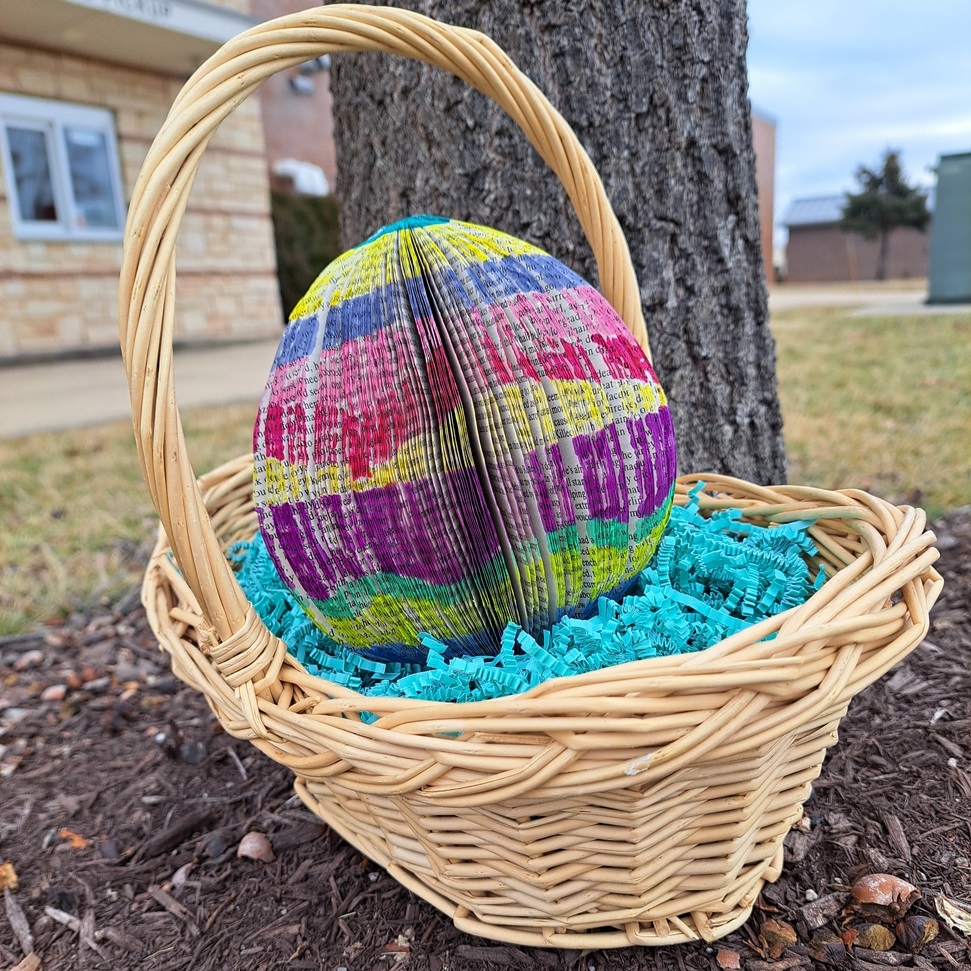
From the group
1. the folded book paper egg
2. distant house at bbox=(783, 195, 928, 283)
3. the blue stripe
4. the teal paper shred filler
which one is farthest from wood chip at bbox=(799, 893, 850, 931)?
distant house at bbox=(783, 195, 928, 283)

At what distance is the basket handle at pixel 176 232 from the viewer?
2.83 ft

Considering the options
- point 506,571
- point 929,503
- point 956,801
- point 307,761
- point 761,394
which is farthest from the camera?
point 929,503

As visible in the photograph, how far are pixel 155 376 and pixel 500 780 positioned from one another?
1.87 ft

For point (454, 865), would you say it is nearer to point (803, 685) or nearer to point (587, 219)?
point (803, 685)

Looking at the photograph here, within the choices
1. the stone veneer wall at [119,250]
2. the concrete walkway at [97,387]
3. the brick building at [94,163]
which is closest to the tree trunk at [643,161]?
Result: the concrete walkway at [97,387]

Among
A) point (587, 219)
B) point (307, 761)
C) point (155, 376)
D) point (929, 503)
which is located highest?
point (587, 219)

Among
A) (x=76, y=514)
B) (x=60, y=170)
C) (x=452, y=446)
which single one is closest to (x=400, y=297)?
(x=452, y=446)

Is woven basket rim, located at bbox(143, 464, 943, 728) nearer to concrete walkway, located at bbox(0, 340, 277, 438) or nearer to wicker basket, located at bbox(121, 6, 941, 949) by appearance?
wicker basket, located at bbox(121, 6, 941, 949)

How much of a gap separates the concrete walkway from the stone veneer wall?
0.37 meters

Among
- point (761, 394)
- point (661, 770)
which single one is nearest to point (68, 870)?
point (661, 770)

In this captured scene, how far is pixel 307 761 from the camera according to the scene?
85cm

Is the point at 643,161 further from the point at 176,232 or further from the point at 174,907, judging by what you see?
the point at 174,907

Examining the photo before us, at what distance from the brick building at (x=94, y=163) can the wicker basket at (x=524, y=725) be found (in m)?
7.00

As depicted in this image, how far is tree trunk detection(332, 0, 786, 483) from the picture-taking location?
1567 mm
